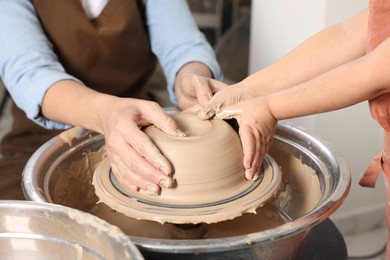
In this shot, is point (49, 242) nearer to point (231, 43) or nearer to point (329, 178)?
point (329, 178)

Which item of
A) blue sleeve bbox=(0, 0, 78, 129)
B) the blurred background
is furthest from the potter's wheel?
the blurred background

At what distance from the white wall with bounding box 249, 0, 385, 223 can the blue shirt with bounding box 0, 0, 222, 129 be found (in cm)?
39

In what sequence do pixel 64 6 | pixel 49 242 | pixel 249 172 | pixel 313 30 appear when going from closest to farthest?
pixel 49 242, pixel 249 172, pixel 64 6, pixel 313 30

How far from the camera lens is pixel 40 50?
1.25 meters

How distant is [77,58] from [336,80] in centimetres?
75

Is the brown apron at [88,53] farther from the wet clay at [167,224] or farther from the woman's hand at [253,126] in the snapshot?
the woman's hand at [253,126]

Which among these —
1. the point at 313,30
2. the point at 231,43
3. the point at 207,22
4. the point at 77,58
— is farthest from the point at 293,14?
the point at 207,22

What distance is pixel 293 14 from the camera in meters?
1.70

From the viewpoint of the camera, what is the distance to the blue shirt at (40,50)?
1213 mm

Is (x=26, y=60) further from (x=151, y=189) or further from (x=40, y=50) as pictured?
(x=151, y=189)

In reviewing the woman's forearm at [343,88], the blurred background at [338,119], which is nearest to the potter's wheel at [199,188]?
the woman's forearm at [343,88]

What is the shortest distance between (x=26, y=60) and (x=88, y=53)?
0.18 metres

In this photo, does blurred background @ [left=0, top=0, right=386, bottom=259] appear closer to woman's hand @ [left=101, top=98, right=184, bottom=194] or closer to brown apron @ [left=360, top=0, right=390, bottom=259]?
brown apron @ [left=360, top=0, right=390, bottom=259]

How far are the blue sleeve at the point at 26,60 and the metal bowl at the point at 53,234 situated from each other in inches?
18.4
